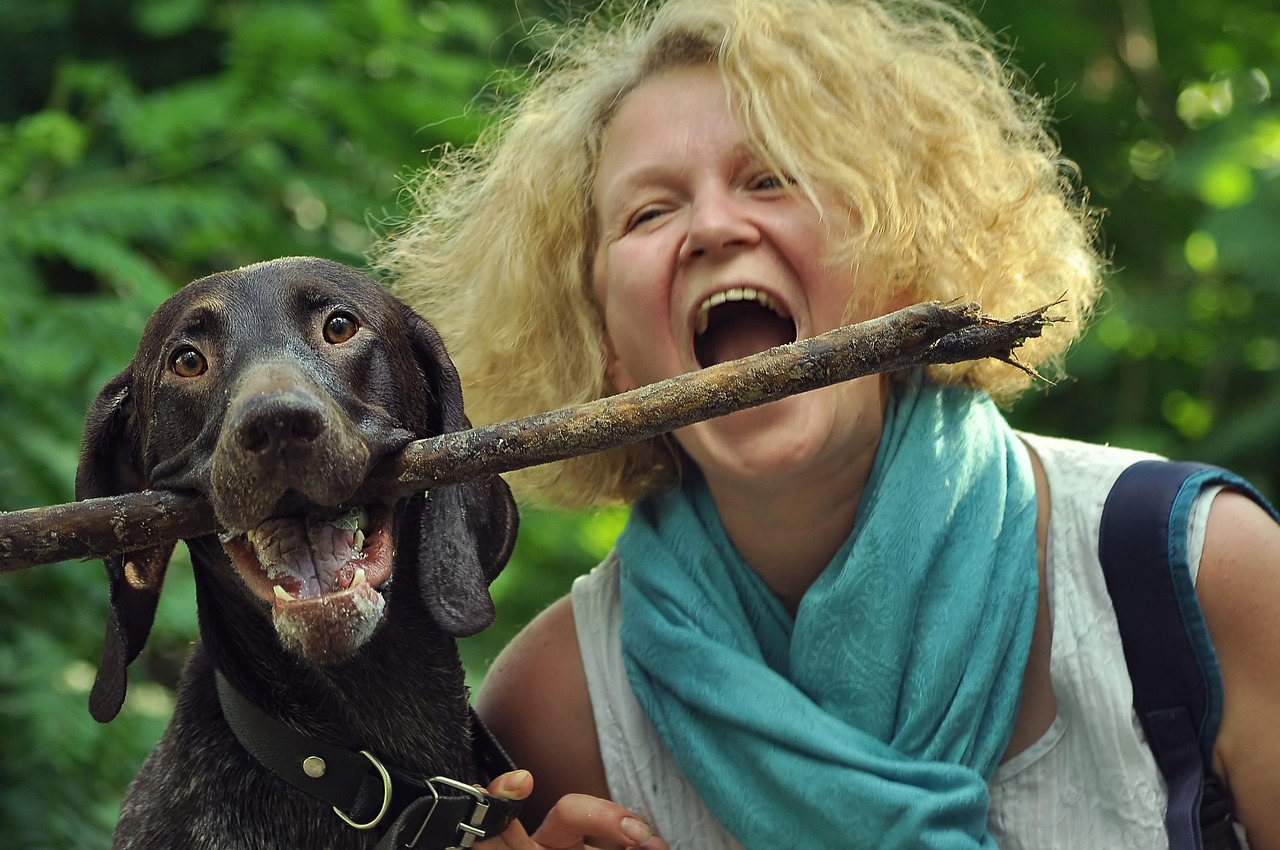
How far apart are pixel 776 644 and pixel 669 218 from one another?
2.93ft

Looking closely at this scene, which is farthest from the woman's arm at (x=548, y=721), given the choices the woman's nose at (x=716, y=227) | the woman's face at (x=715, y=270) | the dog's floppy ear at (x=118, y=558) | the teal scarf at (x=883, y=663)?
the woman's nose at (x=716, y=227)

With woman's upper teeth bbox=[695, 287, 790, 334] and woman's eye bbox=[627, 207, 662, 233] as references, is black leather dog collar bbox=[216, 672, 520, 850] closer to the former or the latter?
woman's upper teeth bbox=[695, 287, 790, 334]

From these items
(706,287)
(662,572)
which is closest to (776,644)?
(662,572)

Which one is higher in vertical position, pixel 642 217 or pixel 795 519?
pixel 642 217

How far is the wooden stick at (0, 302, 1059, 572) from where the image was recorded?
6.53 feet

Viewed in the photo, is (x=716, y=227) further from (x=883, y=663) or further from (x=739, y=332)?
(x=883, y=663)

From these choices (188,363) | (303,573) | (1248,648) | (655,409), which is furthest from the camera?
(1248,648)

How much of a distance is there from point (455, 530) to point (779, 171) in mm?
951

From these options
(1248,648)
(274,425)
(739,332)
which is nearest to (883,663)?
(1248,648)

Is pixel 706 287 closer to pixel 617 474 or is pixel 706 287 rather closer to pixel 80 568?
pixel 617 474

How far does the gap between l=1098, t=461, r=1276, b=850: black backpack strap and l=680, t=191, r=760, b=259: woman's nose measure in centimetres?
90

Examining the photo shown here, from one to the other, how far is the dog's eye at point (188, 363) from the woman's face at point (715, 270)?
2.91ft

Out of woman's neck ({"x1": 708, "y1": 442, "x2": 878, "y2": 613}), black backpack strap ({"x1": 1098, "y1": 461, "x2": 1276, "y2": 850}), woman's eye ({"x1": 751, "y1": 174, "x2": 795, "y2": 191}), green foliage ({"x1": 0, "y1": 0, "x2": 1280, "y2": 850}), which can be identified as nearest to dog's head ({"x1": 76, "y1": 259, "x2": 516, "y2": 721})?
woman's neck ({"x1": 708, "y1": 442, "x2": 878, "y2": 613})

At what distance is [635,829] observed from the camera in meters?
2.67
